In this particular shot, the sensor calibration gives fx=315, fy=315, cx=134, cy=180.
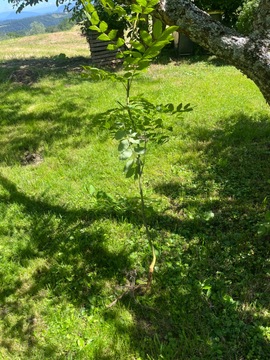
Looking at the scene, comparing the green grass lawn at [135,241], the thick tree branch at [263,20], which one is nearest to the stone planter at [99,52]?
the green grass lawn at [135,241]

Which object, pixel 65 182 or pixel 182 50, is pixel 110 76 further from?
pixel 182 50

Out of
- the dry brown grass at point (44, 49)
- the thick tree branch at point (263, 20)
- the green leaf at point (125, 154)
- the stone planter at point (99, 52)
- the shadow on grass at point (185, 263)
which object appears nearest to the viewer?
the green leaf at point (125, 154)

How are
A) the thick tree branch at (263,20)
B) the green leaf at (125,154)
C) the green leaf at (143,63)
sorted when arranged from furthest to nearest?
the thick tree branch at (263,20) < the green leaf at (143,63) < the green leaf at (125,154)

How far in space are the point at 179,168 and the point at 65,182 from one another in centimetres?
164

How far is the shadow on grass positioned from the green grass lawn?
0.01 meters

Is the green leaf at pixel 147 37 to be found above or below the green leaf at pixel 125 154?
above

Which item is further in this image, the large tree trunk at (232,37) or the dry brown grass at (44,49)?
the dry brown grass at (44,49)

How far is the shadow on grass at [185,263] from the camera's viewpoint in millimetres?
2387

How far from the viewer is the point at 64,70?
10.1 m

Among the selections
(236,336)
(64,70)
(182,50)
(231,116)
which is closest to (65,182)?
(236,336)

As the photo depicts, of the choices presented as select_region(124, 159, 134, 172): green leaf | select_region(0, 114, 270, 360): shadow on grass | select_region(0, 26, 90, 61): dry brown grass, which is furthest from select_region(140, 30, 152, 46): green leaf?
select_region(0, 26, 90, 61): dry brown grass

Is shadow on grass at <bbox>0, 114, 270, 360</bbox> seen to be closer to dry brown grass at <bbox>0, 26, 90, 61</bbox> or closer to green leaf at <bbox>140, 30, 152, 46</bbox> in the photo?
green leaf at <bbox>140, 30, 152, 46</bbox>

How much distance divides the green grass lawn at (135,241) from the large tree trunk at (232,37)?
3.08ft

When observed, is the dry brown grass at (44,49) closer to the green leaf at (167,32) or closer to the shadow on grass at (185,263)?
the shadow on grass at (185,263)
